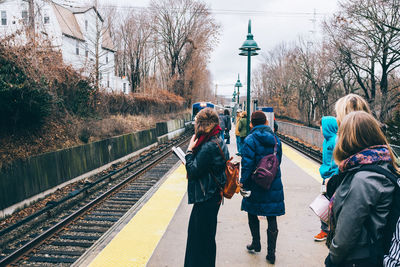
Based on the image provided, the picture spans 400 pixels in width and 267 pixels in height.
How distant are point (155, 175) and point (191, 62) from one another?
106 feet

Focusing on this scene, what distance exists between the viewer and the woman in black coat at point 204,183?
11.6 feet

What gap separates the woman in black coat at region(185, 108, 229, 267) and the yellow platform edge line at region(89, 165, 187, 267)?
4.38 feet

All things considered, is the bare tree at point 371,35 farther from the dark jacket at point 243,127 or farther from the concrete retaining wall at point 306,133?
the dark jacket at point 243,127

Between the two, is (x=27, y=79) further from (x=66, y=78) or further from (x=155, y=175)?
(x=155, y=175)

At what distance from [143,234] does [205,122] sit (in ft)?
9.70

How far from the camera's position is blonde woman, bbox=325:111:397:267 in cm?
206

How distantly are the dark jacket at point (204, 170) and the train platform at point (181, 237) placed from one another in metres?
1.41

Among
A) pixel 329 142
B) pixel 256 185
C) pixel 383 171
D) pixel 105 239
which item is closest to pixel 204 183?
pixel 256 185

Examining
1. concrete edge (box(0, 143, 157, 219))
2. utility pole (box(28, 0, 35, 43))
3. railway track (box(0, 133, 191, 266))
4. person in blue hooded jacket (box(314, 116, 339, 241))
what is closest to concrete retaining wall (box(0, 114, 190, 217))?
concrete edge (box(0, 143, 157, 219))

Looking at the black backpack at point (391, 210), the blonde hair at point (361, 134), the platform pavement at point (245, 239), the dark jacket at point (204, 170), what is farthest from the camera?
the platform pavement at point (245, 239)

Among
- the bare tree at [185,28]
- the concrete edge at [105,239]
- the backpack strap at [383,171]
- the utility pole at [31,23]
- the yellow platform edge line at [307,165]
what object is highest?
the bare tree at [185,28]

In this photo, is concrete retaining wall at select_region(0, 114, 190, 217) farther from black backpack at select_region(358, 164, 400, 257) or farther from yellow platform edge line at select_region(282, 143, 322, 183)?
yellow platform edge line at select_region(282, 143, 322, 183)

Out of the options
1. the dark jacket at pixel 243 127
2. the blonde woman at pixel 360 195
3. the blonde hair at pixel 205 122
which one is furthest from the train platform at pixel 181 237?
the dark jacket at pixel 243 127

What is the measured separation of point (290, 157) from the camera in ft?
47.9
